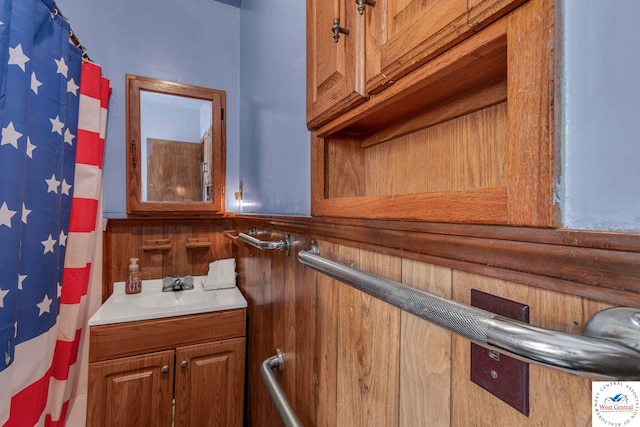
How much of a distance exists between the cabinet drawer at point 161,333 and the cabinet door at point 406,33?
1.28 m

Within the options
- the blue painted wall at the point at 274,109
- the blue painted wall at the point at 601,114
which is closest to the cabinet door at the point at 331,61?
the blue painted wall at the point at 274,109

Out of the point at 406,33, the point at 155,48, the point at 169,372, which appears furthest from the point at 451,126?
the point at 155,48

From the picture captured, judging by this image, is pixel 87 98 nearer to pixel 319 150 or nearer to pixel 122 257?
pixel 122 257

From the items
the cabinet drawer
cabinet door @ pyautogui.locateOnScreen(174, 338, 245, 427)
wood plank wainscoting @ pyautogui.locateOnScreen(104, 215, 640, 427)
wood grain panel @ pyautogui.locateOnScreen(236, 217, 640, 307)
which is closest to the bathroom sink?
the cabinet drawer

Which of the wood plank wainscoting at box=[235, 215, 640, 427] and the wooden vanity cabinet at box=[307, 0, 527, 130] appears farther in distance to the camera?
the wooden vanity cabinet at box=[307, 0, 527, 130]

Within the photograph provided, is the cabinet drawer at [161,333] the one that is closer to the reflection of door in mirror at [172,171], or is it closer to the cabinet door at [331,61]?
the reflection of door in mirror at [172,171]

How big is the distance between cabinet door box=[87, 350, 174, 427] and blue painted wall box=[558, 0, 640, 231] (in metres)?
1.53

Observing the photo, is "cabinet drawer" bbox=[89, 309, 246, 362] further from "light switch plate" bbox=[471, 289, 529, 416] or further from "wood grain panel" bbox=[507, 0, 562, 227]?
"wood grain panel" bbox=[507, 0, 562, 227]

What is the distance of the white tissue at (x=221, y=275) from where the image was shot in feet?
5.41

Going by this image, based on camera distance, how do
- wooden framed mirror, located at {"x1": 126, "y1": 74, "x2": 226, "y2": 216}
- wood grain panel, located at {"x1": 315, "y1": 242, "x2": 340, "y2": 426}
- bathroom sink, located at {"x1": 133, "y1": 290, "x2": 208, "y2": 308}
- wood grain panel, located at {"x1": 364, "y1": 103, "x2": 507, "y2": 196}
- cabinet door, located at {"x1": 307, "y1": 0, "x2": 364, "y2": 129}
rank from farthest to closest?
wooden framed mirror, located at {"x1": 126, "y1": 74, "x2": 226, "y2": 216}
bathroom sink, located at {"x1": 133, "y1": 290, "x2": 208, "y2": 308}
wood grain panel, located at {"x1": 315, "y1": 242, "x2": 340, "y2": 426}
cabinet door, located at {"x1": 307, "y1": 0, "x2": 364, "y2": 129}
wood grain panel, located at {"x1": 364, "y1": 103, "x2": 507, "y2": 196}

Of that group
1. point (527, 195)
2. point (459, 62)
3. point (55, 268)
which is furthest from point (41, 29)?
point (527, 195)

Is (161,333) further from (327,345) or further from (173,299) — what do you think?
(327,345)

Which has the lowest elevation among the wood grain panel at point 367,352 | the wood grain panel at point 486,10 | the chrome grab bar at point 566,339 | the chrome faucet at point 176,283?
the chrome faucet at point 176,283

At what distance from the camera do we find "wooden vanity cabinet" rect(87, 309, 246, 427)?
1194 millimetres
